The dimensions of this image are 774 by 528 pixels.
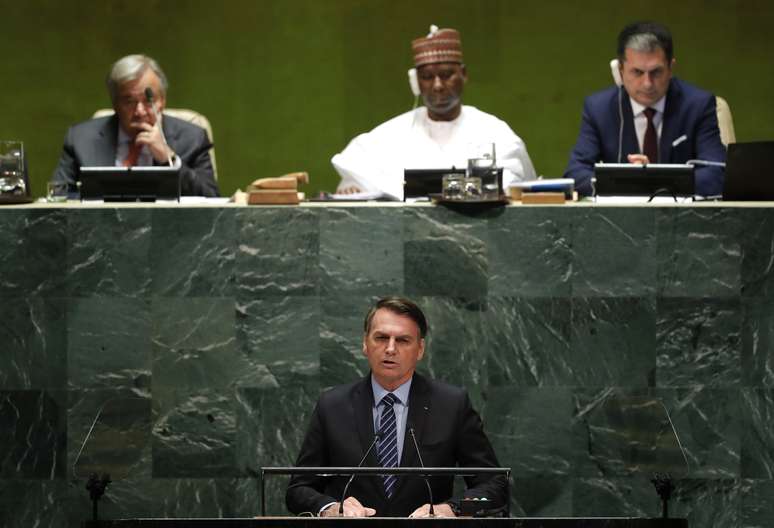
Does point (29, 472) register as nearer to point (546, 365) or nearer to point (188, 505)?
point (188, 505)

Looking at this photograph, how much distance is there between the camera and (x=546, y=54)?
835 cm

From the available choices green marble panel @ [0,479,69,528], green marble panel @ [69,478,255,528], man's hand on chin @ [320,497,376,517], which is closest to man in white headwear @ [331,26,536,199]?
green marble panel @ [69,478,255,528]

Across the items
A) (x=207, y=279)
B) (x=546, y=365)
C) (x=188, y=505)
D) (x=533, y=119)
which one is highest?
(x=533, y=119)

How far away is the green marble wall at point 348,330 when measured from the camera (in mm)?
5000

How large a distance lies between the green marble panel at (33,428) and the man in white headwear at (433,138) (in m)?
1.88

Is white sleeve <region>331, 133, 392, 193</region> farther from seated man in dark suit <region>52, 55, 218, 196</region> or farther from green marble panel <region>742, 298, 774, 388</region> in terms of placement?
green marble panel <region>742, 298, 774, 388</region>

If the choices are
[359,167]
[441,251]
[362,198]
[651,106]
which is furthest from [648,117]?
[441,251]

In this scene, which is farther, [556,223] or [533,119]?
[533,119]

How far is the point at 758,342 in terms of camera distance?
5.00m

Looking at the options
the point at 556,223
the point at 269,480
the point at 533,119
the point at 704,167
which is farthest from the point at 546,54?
the point at 269,480

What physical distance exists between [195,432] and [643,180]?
1.89m

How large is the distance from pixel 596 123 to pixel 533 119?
2111 millimetres

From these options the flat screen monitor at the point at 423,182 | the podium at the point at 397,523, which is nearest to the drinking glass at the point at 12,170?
the flat screen monitor at the point at 423,182

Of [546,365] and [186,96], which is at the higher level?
[186,96]
